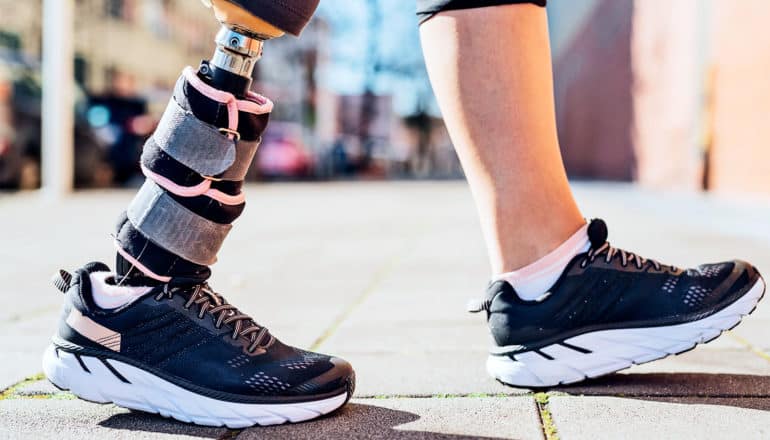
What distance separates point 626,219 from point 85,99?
28.6 feet

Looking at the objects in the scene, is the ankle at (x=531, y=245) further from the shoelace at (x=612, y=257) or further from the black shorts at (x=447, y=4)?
the black shorts at (x=447, y=4)

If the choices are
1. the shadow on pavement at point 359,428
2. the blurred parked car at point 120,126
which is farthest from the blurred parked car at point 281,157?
the shadow on pavement at point 359,428

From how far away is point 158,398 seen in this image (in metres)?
1.40

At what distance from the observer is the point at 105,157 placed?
12.1 metres

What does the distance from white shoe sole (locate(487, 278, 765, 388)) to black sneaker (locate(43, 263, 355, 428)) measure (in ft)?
1.07

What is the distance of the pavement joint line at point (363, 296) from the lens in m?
2.14

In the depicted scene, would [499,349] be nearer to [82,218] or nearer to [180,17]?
[82,218]

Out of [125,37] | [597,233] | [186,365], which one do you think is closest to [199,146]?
[186,365]

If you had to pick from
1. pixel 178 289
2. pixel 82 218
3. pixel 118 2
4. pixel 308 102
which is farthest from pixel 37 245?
pixel 308 102

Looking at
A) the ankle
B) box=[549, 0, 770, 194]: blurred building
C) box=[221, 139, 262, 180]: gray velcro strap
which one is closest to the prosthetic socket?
box=[221, 139, 262, 180]: gray velcro strap

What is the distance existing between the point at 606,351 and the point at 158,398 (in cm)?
79

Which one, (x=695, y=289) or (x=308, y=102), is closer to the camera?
(x=695, y=289)

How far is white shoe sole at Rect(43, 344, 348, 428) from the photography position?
4.49 feet

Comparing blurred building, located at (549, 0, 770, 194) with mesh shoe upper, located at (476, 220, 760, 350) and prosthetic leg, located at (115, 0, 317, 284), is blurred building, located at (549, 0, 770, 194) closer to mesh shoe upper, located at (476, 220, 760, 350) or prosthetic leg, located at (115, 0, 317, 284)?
mesh shoe upper, located at (476, 220, 760, 350)
